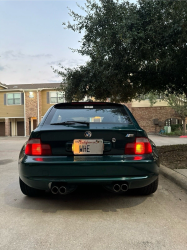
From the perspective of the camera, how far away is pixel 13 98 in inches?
1133

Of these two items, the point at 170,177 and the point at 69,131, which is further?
the point at 170,177

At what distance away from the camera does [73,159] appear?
9.86 feet

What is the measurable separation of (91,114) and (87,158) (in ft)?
2.90

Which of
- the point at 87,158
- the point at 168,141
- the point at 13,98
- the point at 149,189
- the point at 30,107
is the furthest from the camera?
the point at 13,98

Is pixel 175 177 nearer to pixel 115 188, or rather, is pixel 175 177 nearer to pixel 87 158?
pixel 115 188

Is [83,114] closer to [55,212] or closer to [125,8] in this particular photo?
[55,212]

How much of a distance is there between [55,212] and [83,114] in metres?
1.51

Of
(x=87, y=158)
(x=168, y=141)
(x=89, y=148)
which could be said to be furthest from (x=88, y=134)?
(x=168, y=141)

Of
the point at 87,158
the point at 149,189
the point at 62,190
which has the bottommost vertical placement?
the point at 149,189

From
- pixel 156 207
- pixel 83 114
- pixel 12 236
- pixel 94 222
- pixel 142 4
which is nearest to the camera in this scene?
pixel 12 236

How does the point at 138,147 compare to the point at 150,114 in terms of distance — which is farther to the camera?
the point at 150,114

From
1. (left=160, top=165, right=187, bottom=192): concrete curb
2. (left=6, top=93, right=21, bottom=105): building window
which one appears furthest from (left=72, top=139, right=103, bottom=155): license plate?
(left=6, top=93, right=21, bottom=105): building window

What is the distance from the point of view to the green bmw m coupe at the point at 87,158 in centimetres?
296

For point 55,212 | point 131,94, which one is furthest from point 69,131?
point 131,94
